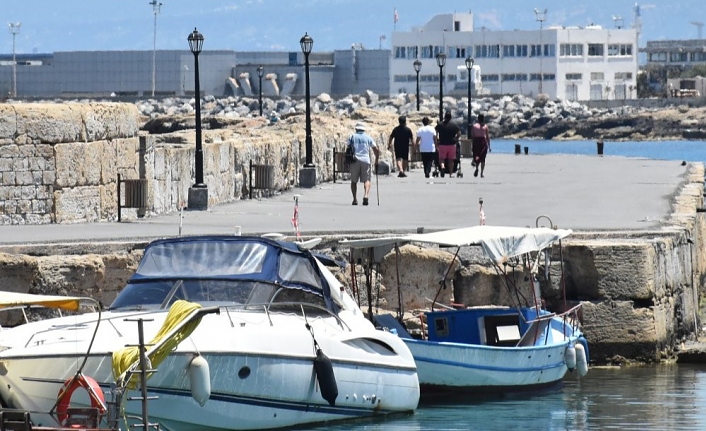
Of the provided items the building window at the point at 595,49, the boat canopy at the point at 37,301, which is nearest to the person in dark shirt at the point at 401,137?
the boat canopy at the point at 37,301

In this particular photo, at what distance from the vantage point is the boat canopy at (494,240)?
17500mm

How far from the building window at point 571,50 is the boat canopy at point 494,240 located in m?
121

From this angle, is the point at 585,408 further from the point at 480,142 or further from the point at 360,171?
the point at 480,142

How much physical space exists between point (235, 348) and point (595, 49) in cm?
13135

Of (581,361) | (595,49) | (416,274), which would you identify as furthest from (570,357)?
(595,49)

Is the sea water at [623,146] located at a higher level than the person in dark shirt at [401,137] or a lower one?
lower

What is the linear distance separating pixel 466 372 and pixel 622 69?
129796mm

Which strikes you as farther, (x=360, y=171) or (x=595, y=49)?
(x=595, y=49)

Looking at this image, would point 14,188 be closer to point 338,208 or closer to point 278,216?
point 278,216

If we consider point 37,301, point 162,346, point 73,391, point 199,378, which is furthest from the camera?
point 37,301

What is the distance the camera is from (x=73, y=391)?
12977mm

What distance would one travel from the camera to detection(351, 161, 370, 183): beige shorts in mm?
28562

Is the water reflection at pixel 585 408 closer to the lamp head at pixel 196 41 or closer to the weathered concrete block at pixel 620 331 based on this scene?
the weathered concrete block at pixel 620 331

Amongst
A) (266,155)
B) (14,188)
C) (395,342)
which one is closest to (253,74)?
(266,155)
